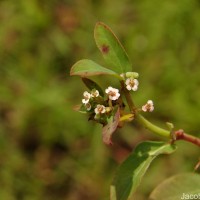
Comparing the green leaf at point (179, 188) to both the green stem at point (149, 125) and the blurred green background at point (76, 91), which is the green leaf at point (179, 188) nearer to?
the green stem at point (149, 125)

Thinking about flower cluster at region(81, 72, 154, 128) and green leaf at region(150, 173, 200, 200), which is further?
green leaf at region(150, 173, 200, 200)


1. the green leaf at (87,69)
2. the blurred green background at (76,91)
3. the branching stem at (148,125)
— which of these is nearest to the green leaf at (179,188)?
the branching stem at (148,125)

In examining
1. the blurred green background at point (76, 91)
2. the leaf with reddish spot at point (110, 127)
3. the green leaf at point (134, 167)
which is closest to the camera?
the leaf with reddish spot at point (110, 127)

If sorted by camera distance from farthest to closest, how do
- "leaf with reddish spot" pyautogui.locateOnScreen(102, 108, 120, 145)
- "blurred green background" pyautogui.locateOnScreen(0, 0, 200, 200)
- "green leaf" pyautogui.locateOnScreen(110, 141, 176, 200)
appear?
"blurred green background" pyautogui.locateOnScreen(0, 0, 200, 200), "green leaf" pyautogui.locateOnScreen(110, 141, 176, 200), "leaf with reddish spot" pyautogui.locateOnScreen(102, 108, 120, 145)

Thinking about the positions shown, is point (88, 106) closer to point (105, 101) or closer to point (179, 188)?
point (105, 101)

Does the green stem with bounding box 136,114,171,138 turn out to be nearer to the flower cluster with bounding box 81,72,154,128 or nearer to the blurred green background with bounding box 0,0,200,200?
the flower cluster with bounding box 81,72,154,128

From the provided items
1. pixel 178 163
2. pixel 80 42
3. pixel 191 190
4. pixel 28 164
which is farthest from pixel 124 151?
pixel 191 190

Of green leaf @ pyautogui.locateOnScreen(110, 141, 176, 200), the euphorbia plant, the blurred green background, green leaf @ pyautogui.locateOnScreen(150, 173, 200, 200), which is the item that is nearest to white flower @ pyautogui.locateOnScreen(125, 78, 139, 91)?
the euphorbia plant

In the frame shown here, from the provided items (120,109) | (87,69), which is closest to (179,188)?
(120,109)
